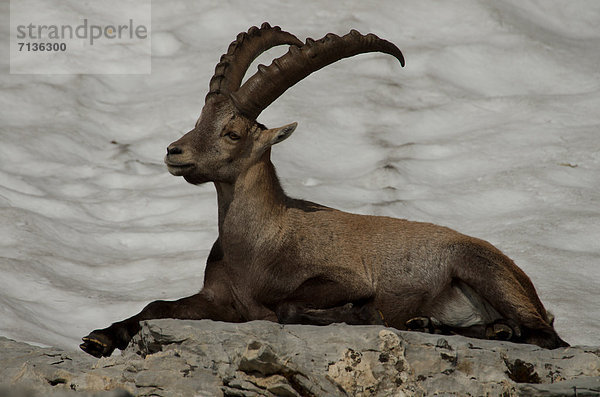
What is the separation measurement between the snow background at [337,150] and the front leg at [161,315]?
1.13 m

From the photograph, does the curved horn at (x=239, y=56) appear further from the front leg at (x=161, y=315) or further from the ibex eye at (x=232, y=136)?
the front leg at (x=161, y=315)

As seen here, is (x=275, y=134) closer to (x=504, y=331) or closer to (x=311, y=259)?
(x=311, y=259)

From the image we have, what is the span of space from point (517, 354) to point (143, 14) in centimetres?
1241

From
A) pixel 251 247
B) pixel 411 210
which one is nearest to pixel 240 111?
pixel 251 247

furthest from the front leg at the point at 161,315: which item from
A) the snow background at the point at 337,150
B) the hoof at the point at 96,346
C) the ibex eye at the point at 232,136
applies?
the ibex eye at the point at 232,136

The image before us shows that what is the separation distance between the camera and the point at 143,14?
16.8 meters

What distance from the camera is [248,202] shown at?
7645 mm

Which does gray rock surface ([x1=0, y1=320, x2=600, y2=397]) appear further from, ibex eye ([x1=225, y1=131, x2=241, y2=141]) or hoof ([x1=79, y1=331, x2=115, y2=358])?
ibex eye ([x1=225, y1=131, x2=241, y2=141])

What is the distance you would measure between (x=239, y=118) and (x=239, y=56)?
716mm

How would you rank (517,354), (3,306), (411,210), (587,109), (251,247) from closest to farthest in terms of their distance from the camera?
(517,354) < (251,247) < (3,306) < (411,210) < (587,109)

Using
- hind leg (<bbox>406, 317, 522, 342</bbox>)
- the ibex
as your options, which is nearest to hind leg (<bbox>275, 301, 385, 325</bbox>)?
the ibex

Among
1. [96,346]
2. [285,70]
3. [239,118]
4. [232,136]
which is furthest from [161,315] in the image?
[285,70]

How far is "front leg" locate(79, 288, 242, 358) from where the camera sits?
21.6 ft

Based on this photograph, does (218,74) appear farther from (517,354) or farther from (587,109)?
(587,109)
